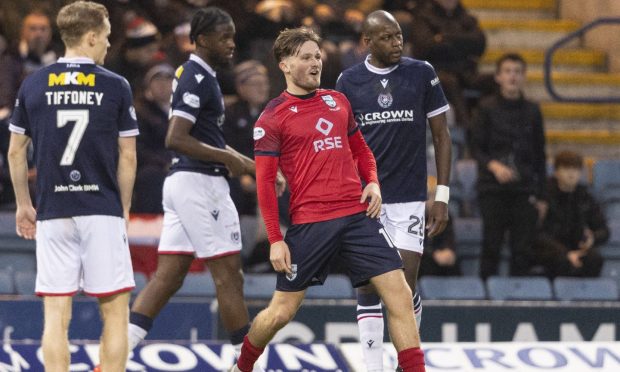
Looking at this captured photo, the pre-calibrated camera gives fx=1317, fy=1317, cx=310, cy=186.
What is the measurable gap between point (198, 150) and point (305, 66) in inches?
40.5

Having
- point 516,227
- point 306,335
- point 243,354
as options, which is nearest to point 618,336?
point 516,227

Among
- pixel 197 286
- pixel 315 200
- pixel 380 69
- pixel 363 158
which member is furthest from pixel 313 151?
pixel 197 286

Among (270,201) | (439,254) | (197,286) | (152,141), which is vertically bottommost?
(197,286)

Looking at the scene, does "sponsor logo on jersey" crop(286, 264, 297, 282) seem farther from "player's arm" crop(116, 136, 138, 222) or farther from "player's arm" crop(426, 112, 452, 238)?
"player's arm" crop(426, 112, 452, 238)

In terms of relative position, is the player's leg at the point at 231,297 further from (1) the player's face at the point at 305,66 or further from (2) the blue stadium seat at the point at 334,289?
(2) the blue stadium seat at the point at 334,289

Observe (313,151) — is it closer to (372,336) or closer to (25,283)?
(372,336)

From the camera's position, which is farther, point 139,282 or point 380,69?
point 139,282

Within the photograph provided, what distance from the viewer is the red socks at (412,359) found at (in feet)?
21.0

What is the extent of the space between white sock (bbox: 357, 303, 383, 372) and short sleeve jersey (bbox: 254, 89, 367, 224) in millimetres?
871

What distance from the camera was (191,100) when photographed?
7328mm

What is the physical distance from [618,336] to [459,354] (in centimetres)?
208

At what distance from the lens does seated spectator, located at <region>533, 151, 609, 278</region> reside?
37.0 feet

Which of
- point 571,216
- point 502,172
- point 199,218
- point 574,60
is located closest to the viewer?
point 199,218

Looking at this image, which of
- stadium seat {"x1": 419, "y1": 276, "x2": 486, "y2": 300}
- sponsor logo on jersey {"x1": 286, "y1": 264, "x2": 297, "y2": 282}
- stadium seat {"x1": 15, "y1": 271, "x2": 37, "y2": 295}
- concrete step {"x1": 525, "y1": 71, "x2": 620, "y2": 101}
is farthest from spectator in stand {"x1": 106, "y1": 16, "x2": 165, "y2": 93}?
sponsor logo on jersey {"x1": 286, "y1": 264, "x2": 297, "y2": 282}
